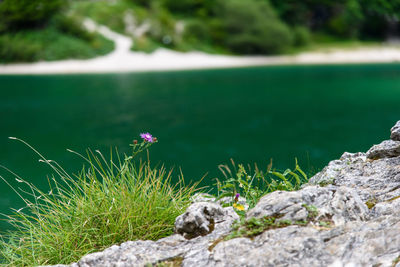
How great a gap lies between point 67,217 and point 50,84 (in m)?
19.8

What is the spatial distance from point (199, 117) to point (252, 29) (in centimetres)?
2479

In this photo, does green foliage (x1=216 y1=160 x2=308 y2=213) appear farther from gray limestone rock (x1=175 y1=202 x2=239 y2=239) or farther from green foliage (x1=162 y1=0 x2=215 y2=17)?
green foliage (x1=162 y1=0 x2=215 y2=17)

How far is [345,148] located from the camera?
9125 mm

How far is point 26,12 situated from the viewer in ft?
106

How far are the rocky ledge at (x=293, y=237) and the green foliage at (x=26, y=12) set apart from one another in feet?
110

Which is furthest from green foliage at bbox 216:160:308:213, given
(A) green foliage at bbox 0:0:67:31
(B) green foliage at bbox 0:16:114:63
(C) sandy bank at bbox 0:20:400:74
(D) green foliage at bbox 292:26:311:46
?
(D) green foliage at bbox 292:26:311:46

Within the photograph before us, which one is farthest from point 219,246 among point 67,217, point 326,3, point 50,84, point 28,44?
point 326,3

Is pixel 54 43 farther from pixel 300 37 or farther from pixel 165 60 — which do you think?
pixel 300 37

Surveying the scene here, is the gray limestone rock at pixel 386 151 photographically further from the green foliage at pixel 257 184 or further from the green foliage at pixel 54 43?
the green foliage at pixel 54 43

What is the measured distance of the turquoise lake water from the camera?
27.8 ft

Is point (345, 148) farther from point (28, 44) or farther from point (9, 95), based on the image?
point (28, 44)

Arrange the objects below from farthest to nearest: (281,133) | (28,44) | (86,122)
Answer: (28,44), (86,122), (281,133)

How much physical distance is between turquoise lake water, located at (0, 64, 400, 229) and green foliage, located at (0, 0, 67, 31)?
1040 centimetres

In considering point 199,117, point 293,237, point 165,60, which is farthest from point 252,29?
point 293,237
